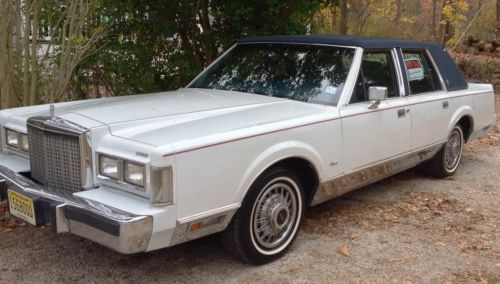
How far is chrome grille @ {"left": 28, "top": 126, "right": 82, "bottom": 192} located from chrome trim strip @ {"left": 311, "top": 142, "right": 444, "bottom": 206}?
73.4 inches

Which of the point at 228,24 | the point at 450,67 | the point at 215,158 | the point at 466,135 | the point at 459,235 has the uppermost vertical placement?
the point at 228,24

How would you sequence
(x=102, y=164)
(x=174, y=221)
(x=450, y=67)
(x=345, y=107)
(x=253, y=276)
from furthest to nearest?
(x=450, y=67) → (x=345, y=107) → (x=253, y=276) → (x=102, y=164) → (x=174, y=221)

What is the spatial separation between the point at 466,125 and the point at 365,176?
2474mm

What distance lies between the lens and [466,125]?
21.7 feet

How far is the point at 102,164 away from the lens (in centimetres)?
342

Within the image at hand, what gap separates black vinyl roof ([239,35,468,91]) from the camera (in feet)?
16.2

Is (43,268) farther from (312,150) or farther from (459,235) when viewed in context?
(459,235)

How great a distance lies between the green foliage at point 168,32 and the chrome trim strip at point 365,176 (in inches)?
99.4

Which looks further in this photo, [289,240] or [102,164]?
[289,240]

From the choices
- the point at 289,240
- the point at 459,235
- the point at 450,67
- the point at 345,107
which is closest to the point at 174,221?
the point at 289,240

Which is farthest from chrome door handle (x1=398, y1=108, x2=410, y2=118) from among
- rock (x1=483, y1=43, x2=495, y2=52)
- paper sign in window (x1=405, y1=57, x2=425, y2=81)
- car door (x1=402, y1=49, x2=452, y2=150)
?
rock (x1=483, y1=43, x2=495, y2=52)

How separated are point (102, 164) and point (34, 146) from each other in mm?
761

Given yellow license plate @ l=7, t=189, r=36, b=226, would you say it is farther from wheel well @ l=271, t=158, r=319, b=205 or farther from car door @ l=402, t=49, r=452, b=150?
car door @ l=402, t=49, r=452, b=150

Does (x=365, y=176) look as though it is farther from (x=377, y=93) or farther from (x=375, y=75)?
(x=375, y=75)
